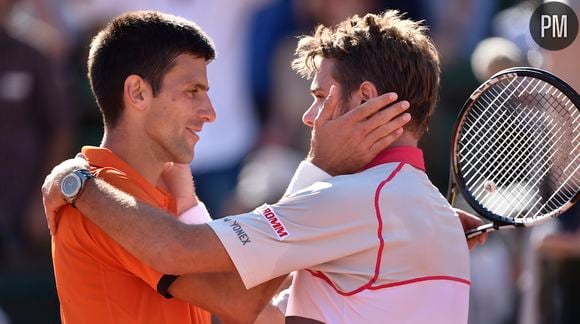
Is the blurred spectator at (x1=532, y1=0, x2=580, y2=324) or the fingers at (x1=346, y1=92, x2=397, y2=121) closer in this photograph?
the fingers at (x1=346, y1=92, x2=397, y2=121)

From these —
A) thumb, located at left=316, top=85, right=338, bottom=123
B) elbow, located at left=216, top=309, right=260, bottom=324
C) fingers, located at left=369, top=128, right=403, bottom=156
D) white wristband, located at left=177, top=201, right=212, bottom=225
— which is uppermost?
thumb, located at left=316, top=85, right=338, bottom=123

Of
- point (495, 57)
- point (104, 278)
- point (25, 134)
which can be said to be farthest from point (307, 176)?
point (25, 134)

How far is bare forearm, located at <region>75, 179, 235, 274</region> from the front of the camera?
3.86 m

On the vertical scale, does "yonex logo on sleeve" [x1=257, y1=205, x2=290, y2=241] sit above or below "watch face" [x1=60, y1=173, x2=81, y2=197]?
below

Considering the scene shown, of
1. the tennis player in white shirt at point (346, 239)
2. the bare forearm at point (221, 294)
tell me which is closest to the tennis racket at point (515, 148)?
the tennis player in white shirt at point (346, 239)

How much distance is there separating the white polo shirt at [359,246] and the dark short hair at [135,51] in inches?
25.4

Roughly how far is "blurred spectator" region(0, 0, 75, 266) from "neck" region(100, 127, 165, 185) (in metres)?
4.23

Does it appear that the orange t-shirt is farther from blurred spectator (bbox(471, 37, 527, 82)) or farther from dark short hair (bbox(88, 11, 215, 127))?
blurred spectator (bbox(471, 37, 527, 82))

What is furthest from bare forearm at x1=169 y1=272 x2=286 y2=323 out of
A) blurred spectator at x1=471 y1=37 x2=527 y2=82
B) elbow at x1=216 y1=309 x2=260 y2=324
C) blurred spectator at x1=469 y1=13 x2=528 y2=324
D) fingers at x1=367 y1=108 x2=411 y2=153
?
blurred spectator at x1=469 y1=13 x2=528 y2=324

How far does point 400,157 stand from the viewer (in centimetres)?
406

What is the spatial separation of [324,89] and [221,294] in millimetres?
770

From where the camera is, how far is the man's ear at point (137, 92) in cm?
423

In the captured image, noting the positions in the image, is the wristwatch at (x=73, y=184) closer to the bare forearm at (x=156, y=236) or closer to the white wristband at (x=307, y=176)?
the bare forearm at (x=156, y=236)

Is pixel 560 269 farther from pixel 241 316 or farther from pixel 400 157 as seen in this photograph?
pixel 241 316
